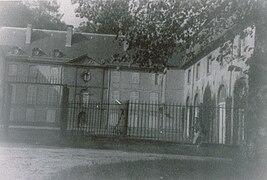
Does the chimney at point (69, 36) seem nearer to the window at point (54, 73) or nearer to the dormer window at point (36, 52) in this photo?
the dormer window at point (36, 52)

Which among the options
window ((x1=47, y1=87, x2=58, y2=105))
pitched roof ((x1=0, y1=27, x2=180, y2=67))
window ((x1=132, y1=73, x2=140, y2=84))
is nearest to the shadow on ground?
window ((x1=47, y1=87, x2=58, y2=105))

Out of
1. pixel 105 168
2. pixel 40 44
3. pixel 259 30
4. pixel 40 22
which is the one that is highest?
pixel 40 22

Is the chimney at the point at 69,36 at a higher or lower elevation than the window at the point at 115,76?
higher

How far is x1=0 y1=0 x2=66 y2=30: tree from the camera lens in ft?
143

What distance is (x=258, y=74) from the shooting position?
847 centimetres

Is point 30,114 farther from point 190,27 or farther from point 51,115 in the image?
point 190,27

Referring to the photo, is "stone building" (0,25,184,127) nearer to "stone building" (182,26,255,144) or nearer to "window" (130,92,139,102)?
"window" (130,92,139,102)

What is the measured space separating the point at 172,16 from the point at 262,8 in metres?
2.00

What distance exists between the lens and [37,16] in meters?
47.8

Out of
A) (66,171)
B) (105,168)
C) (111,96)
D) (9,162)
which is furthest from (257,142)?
(111,96)

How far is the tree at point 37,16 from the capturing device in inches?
1710

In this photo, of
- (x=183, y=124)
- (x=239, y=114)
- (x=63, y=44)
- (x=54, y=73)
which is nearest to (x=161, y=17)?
(x=183, y=124)

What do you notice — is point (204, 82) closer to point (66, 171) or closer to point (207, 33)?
point (207, 33)

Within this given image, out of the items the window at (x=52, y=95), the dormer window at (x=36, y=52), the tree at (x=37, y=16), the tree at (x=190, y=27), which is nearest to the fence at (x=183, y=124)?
the tree at (x=190, y=27)
